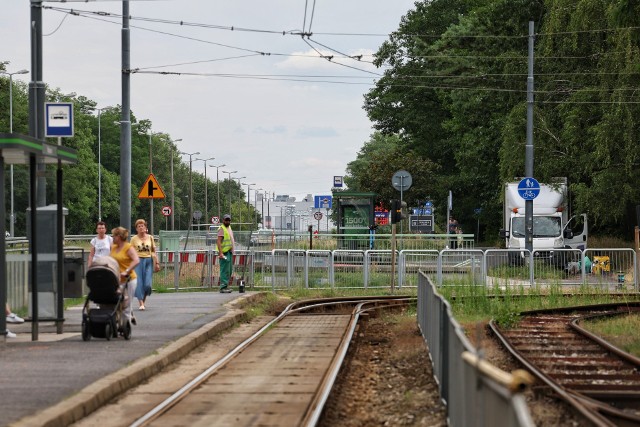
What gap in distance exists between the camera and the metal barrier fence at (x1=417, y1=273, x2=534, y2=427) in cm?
526

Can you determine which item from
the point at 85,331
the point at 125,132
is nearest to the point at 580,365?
the point at 85,331

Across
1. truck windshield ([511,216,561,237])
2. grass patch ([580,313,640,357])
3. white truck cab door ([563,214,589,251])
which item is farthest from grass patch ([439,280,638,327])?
white truck cab door ([563,214,589,251])

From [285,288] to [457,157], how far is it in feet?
106

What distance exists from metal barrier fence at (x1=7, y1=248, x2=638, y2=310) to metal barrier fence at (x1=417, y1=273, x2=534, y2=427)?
18.1m

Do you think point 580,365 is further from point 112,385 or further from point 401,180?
point 401,180

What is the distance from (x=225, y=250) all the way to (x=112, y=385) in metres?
15.4

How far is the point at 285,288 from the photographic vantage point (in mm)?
31125

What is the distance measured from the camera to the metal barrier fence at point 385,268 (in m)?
30.8

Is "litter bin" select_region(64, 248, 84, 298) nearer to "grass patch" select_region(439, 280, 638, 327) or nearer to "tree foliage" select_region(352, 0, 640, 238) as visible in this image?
"grass patch" select_region(439, 280, 638, 327)

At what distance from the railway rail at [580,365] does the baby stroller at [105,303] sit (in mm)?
5187

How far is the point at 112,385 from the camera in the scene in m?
11.4

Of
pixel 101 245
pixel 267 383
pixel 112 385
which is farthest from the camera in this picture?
pixel 101 245

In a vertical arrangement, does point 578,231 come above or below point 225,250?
above

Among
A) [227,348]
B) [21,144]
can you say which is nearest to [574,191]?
[227,348]
